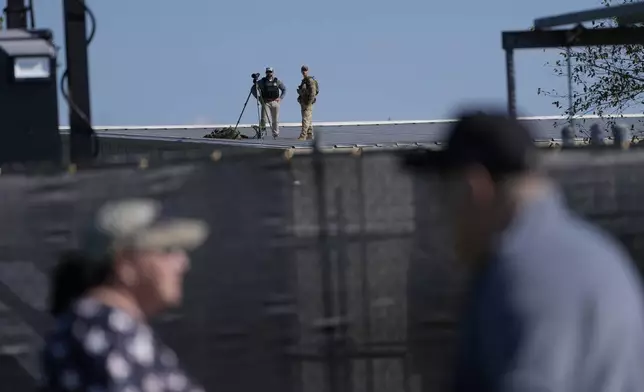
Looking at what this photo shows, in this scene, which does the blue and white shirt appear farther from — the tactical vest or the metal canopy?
the tactical vest

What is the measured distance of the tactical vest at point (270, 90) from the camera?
21797mm

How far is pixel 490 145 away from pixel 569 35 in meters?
5.47

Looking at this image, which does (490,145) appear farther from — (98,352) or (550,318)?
(98,352)

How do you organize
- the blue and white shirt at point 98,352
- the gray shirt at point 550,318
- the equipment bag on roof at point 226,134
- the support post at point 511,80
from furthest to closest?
the equipment bag on roof at point 226,134, the support post at point 511,80, the blue and white shirt at point 98,352, the gray shirt at point 550,318

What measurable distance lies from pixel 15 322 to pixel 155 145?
12666mm

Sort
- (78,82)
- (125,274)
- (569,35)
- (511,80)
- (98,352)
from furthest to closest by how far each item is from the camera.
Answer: (569,35) → (78,82) → (511,80) → (125,274) → (98,352)

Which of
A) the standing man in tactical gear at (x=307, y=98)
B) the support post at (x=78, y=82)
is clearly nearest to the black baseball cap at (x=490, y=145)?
the support post at (x=78, y=82)

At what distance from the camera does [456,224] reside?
2.42m

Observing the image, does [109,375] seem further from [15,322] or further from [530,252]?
[15,322]

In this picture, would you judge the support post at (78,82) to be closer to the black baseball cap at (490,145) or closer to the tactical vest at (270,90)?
the black baseball cap at (490,145)

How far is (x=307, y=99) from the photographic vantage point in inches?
814

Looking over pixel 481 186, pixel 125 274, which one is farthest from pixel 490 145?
pixel 125 274

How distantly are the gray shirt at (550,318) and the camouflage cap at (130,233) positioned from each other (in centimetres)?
117

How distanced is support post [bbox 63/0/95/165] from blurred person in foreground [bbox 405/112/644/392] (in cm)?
518
